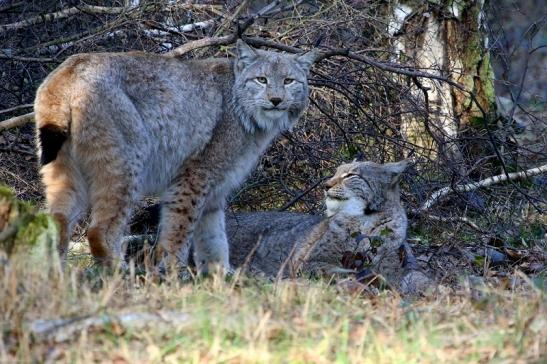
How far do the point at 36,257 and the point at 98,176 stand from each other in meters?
1.53

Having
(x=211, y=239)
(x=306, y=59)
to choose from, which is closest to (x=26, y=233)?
(x=211, y=239)

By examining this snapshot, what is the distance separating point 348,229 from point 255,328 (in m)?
2.84

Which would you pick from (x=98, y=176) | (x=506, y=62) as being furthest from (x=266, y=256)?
(x=506, y=62)

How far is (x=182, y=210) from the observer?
6273mm

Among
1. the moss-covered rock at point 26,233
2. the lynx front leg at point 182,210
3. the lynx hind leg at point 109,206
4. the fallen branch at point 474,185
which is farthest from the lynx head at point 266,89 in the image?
the moss-covered rock at point 26,233

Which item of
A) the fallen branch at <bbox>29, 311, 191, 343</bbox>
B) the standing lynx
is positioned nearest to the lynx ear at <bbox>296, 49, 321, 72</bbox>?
the standing lynx

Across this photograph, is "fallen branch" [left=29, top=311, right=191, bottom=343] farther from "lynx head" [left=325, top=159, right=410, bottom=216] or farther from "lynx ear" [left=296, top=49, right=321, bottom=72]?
"lynx ear" [left=296, top=49, right=321, bottom=72]

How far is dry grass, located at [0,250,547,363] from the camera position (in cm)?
324

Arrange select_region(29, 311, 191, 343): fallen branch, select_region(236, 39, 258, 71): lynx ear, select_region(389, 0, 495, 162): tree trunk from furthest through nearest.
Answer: select_region(389, 0, 495, 162): tree trunk → select_region(236, 39, 258, 71): lynx ear → select_region(29, 311, 191, 343): fallen branch

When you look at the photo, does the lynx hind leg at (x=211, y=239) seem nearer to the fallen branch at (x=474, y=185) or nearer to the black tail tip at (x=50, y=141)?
the black tail tip at (x=50, y=141)

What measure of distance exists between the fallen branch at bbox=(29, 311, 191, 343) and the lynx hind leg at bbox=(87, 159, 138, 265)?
82.5 inches

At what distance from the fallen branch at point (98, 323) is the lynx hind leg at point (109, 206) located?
210cm

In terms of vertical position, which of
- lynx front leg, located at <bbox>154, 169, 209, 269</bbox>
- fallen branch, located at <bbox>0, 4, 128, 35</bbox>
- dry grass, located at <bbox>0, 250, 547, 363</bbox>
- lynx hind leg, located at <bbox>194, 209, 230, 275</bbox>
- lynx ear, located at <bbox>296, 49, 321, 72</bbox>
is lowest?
lynx hind leg, located at <bbox>194, 209, 230, 275</bbox>

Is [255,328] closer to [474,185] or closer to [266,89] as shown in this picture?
[266,89]
